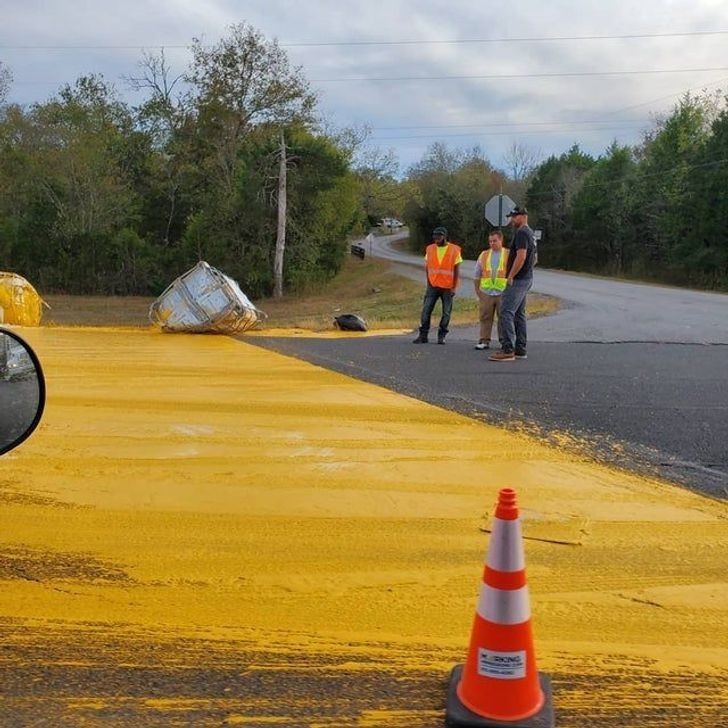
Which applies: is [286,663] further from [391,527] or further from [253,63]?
[253,63]

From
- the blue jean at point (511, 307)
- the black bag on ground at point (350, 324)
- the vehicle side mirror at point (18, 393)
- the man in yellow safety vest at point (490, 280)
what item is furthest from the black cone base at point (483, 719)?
the black bag on ground at point (350, 324)

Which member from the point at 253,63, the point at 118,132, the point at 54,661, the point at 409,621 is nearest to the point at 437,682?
the point at 409,621

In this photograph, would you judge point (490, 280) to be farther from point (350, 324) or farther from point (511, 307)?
point (350, 324)

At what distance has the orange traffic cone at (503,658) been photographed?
2324mm

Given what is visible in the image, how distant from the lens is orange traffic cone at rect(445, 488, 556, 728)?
→ 2324mm

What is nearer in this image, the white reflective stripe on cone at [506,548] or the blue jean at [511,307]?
the white reflective stripe on cone at [506,548]

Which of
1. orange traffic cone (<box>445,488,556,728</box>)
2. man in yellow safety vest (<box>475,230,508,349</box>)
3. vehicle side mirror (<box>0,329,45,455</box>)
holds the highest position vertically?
man in yellow safety vest (<box>475,230,508,349</box>)

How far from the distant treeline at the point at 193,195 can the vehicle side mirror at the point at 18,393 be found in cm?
3474

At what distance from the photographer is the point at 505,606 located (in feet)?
7.97

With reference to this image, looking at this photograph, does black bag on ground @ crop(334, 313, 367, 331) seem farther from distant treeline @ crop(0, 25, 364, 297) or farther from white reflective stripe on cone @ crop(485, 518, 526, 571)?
distant treeline @ crop(0, 25, 364, 297)

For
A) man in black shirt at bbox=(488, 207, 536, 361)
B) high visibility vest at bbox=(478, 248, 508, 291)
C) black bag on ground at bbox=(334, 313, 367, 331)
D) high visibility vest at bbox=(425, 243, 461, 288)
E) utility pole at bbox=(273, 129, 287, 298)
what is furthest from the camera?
utility pole at bbox=(273, 129, 287, 298)

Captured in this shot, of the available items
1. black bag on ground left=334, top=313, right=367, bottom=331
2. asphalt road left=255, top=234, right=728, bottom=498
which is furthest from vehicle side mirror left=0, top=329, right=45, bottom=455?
black bag on ground left=334, top=313, right=367, bottom=331

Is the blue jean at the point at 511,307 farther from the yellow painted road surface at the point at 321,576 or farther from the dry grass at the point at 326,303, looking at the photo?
the dry grass at the point at 326,303

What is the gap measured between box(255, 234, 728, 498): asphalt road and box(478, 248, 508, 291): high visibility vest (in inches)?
39.3
